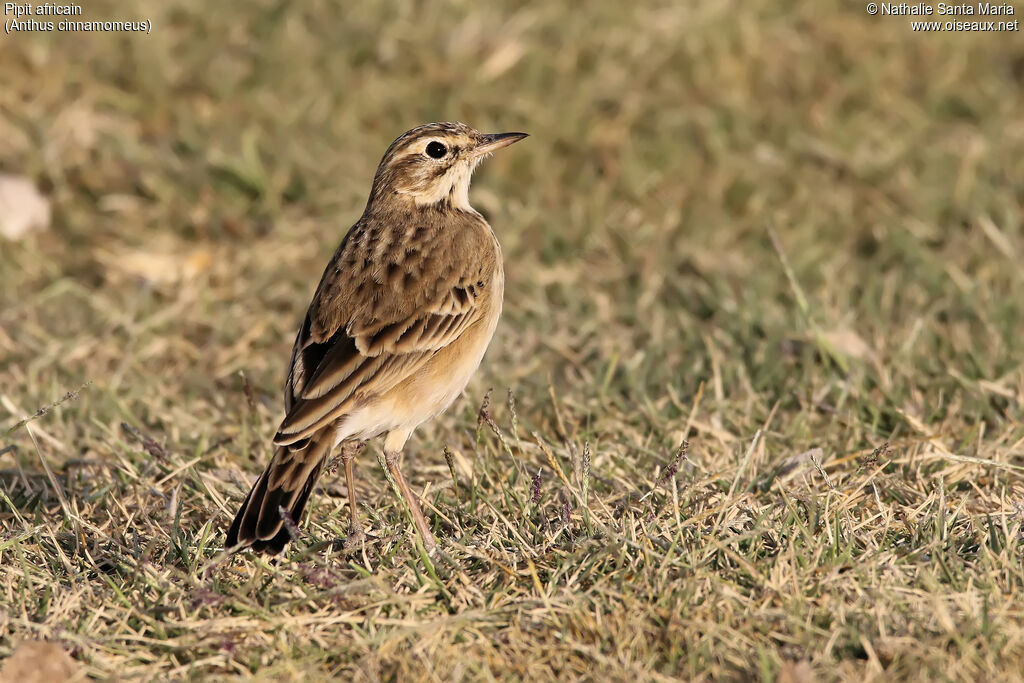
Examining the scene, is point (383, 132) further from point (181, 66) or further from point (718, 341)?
point (718, 341)

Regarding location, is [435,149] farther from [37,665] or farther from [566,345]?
[37,665]

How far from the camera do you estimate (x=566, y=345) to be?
7906 mm

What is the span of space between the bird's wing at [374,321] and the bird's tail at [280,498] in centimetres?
7

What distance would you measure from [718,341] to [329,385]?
3.09 metres

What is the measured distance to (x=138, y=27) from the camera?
10766mm

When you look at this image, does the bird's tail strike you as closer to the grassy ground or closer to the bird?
the bird

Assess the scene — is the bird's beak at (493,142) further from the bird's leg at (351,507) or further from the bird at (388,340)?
the bird's leg at (351,507)

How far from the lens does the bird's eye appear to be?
6688mm

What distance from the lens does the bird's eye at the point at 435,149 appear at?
6688 mm

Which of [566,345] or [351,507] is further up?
[351,507]

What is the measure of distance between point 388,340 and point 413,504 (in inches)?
30.1

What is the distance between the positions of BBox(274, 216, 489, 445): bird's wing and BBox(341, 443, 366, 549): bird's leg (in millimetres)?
225

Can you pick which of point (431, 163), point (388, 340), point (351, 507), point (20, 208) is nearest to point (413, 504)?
point (351, 507)

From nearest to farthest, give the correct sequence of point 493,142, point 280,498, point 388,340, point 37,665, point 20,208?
point 37,665, point 280,498, point 388,340, point 493,142, point 20,208
